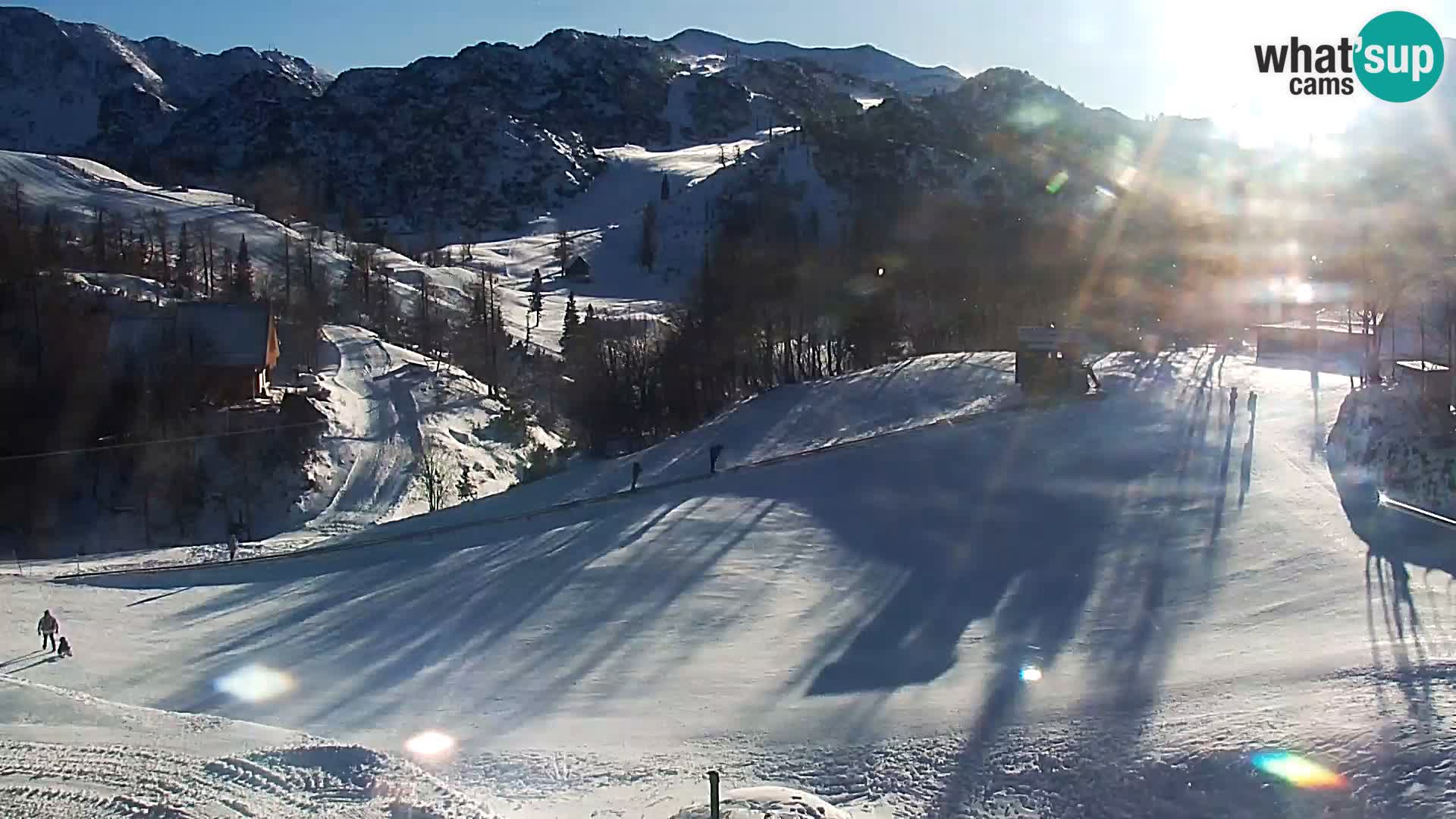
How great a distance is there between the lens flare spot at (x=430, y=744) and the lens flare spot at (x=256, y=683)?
303 centimetres

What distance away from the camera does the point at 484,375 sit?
5750 cm

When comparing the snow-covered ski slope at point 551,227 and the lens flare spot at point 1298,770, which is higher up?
the snow-covered ski slope at point 551,227

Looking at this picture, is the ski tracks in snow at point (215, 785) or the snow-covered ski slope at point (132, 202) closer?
the ski tracks in snow at point (215, 785)

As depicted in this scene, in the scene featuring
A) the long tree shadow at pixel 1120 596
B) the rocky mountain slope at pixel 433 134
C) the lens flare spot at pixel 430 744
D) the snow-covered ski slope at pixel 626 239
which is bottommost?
the lens flare spot at pixel 430 744

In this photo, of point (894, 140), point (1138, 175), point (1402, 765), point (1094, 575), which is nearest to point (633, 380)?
point (1094, 575)

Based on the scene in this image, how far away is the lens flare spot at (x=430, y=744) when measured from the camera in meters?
12.2

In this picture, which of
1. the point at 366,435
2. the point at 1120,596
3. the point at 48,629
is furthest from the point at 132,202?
the point at 1120,596

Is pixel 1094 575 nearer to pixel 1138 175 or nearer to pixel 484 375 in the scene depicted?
pixel 484 375

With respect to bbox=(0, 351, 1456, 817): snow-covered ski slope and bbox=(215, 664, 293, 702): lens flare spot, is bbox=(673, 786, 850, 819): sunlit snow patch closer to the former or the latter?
bbox=(0, 351, 1456, 817): snow-covered ski slope

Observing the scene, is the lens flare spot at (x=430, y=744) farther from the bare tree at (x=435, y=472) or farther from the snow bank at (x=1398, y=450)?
the bare tree at (x=435, y=472)

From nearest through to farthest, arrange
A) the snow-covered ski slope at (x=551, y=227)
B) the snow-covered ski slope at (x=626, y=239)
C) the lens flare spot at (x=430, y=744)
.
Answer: the lens flare spot at (x=430, y=744), the snow-covered ski slope at (x=551, y=227), the snow-covered ski slope at (x=626, y=239)

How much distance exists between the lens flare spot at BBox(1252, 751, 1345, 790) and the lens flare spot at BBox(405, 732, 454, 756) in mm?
8014

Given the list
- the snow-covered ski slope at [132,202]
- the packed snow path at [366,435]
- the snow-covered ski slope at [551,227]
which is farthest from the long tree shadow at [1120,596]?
the snow-covered ski slope at [132,202]

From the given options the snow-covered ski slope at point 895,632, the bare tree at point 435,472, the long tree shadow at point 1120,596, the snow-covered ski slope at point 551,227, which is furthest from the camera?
the snow-covered ski slope at point 551,227
